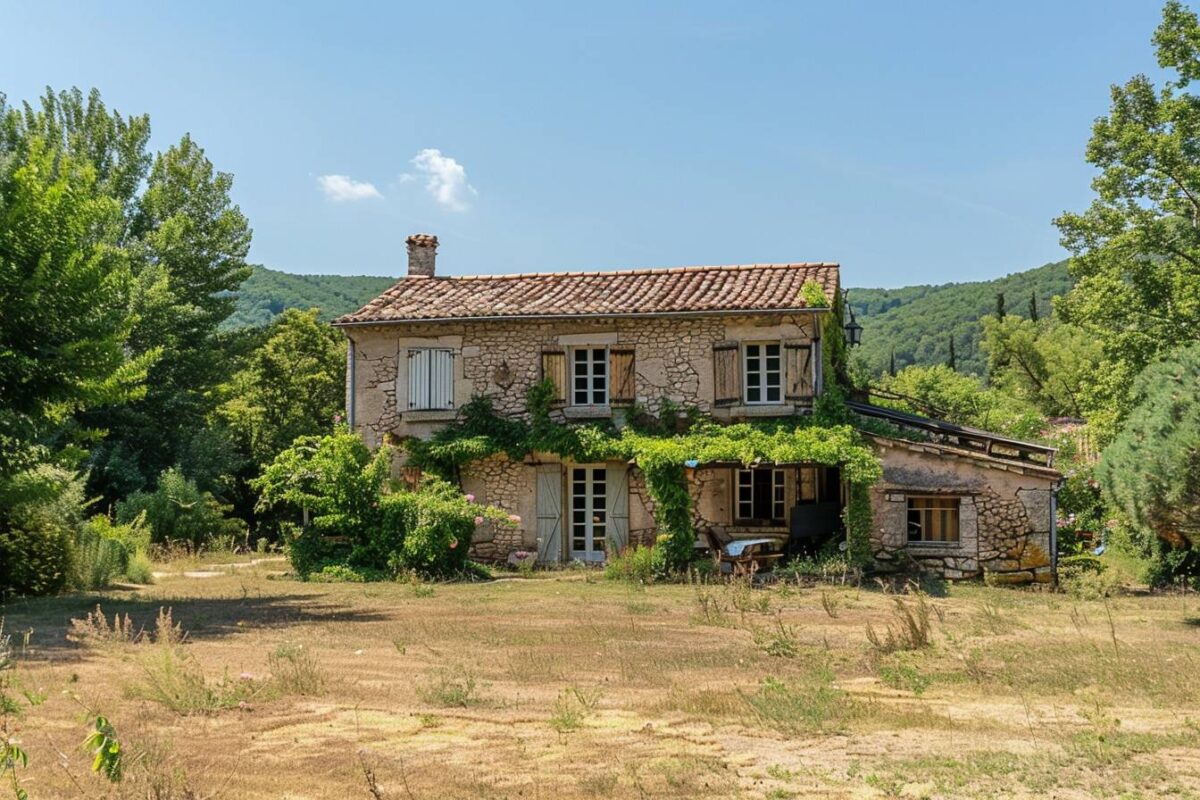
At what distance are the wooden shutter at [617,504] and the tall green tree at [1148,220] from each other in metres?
10.6

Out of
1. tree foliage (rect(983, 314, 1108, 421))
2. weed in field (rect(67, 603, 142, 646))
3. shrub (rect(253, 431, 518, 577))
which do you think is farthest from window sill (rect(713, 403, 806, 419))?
tree foliage (rect(983, 314, 1108, 421))

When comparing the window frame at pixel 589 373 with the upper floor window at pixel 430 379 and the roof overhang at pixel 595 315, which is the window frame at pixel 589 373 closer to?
the roof overhang at pixel 595 315

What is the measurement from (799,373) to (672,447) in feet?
9.10

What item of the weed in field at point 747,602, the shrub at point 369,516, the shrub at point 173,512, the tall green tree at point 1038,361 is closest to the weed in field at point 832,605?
the weed in field at point 747,602

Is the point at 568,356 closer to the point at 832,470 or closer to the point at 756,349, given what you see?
the point at 756,349

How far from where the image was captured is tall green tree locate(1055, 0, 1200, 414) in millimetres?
21859

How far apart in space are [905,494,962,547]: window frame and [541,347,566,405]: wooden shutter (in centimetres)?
652

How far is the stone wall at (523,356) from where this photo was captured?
1977 cm

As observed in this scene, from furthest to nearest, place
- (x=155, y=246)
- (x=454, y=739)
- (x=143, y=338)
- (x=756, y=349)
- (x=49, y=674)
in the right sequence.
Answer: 1. (x=155, y=246)
2. (x=143, y=338)
3. (x=756, y=349)
4. (x=49, y=674)
5. (x=454, y=739)

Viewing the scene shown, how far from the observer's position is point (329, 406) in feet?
116

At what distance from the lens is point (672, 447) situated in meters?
18.8

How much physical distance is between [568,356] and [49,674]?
41.3ft

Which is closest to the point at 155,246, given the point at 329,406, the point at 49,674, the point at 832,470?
the point at 329,406

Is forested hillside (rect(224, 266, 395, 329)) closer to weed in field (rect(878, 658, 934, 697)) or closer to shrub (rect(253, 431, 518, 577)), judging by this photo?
shrub (rect(253, 431, 518, 577))
